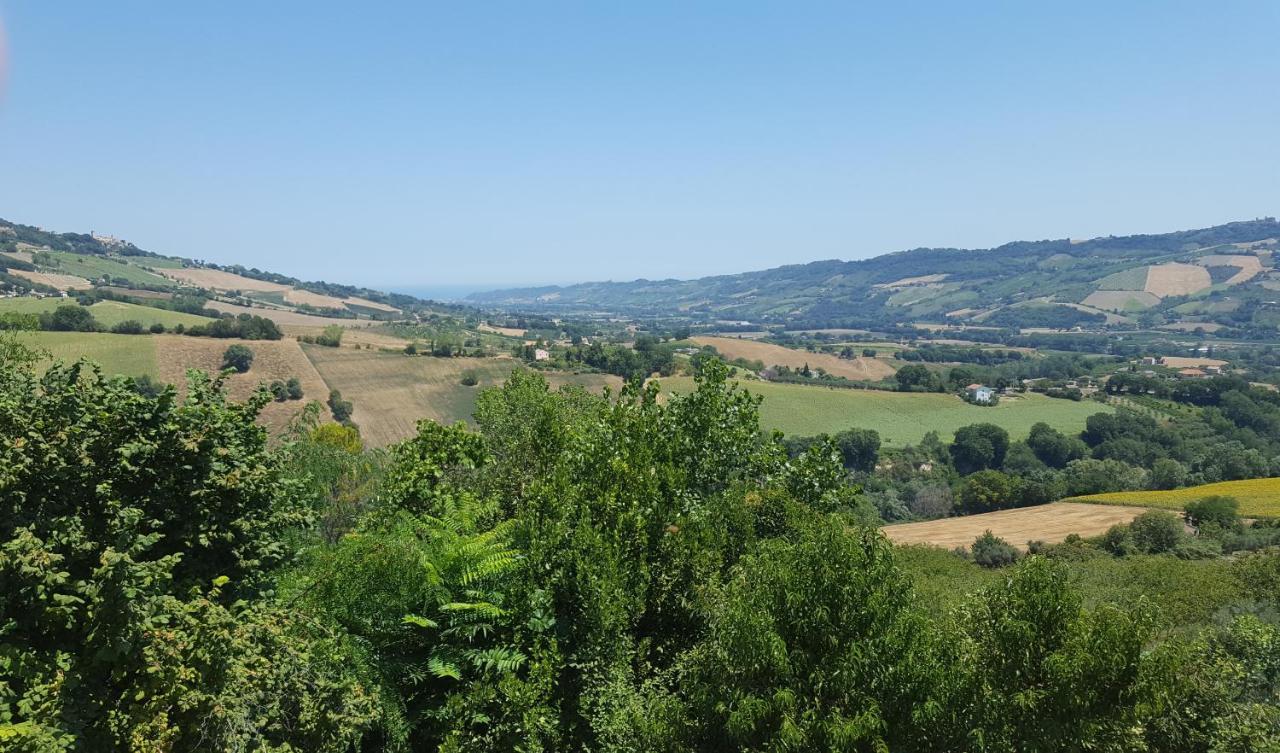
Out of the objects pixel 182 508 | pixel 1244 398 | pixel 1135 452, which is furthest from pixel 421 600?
pixel 1244 398

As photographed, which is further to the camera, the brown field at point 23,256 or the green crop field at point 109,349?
the brown field at point 23,256

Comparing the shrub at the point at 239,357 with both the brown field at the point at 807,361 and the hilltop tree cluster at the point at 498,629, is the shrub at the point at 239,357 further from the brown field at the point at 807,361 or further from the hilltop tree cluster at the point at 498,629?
the brown field at the point at 807,361

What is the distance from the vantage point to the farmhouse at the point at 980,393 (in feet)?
465

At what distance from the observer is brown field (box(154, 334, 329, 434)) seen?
3396 inches

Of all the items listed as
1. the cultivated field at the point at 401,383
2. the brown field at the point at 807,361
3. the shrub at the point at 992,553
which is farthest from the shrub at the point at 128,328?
the brown field at the point at 807,361

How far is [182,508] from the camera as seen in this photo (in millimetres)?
11672

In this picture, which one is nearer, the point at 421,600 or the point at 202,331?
the point at 421,600

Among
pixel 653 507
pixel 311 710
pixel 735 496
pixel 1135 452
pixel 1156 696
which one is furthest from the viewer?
pixel 1135 452

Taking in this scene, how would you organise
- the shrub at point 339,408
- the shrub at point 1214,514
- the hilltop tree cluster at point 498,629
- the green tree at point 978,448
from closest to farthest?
the hilltop tree cluster at point 498,629, the shrub at point 1214,514, the shrub at point 339,408, the green tree at point 978,448

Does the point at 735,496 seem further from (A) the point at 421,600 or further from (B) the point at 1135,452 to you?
(B) the point at 1135,452

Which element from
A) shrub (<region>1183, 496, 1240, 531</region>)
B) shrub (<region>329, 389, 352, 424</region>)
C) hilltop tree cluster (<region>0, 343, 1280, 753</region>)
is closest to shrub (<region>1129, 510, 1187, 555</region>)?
shrub (<region>1183, 496, 1240, 531</region>)

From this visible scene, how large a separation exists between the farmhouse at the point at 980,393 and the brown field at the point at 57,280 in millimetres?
186022

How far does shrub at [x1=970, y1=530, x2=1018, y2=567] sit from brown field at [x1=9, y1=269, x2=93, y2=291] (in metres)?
172

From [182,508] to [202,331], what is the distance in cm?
11626
